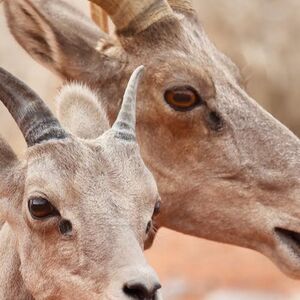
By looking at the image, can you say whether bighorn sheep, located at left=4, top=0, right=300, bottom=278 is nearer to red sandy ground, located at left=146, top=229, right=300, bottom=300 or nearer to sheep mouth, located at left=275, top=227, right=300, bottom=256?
sheep mouth, located at left=275, top=227, right=300, bottom=256

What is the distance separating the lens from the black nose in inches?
275

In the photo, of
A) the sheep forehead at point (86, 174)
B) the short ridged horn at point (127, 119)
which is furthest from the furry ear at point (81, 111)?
the sheep forehead at point (86, 174)

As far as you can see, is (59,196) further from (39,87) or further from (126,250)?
(39,87)

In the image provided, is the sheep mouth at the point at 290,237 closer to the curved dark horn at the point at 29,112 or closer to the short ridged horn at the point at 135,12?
the short ridged horn at the point at 135,12

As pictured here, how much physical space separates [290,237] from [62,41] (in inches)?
83.4

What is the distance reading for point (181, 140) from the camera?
9336mm

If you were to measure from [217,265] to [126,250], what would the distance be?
40.1 ft

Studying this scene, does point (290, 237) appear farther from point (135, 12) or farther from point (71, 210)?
point (71, 210)

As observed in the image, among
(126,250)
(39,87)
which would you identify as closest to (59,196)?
(126,250)

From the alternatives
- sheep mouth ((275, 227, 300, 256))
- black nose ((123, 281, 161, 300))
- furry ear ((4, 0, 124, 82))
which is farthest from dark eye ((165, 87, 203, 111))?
black nose ((123, 281, 161, 300))

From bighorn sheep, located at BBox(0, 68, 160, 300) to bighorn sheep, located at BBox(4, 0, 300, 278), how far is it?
129 cm

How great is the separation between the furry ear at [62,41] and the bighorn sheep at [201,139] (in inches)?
0.4

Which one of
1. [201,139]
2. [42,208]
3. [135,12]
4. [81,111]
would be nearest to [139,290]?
[42,208]

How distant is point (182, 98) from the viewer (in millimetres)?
9273
